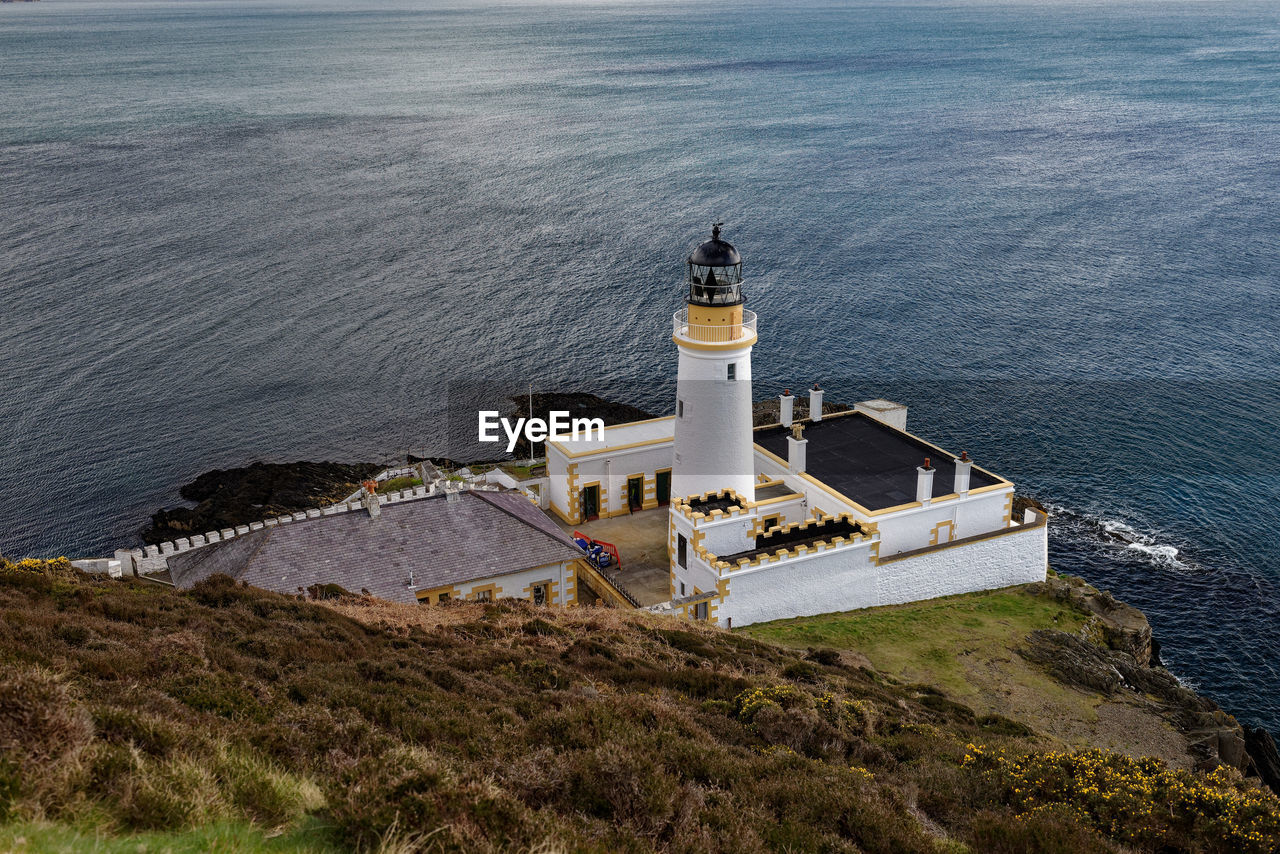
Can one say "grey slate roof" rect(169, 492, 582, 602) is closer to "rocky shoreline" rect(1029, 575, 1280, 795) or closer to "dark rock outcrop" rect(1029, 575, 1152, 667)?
"rocky shoreline" rect(1029, 575, 1280, 795)

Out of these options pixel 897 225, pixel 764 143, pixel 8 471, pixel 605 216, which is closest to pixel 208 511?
pixel 8 471

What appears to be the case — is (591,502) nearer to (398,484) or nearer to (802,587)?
(802,587)

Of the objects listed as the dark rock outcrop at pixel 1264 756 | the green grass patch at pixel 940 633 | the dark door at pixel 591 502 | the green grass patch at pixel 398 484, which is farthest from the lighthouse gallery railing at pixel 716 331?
the dark rock outcrop at pixel 1264 756

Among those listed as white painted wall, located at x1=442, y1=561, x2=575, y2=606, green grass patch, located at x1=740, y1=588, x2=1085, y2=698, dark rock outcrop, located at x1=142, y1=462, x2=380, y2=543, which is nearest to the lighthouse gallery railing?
white painted wall, located at x1=442, y1=561, x2=575, y2=606

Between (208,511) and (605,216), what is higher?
(605,216)

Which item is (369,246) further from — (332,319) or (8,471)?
(8,471)

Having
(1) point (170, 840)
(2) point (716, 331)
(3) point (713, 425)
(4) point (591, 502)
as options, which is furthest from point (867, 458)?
(1) point (170, 840)
